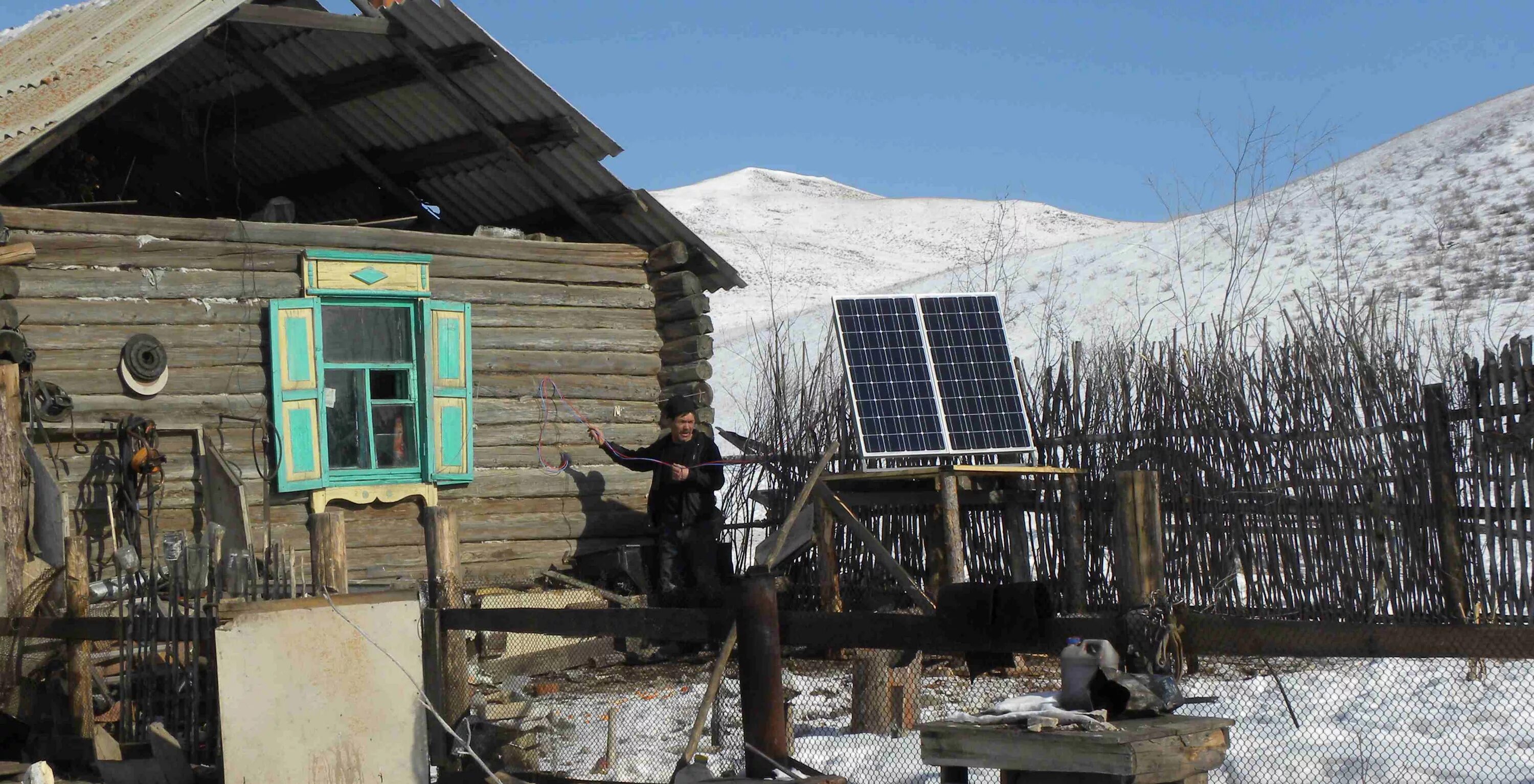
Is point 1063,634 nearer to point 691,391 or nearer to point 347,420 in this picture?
point 347,420

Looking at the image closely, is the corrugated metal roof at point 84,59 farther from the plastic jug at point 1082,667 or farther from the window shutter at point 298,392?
the plastic jug at point 1082,667

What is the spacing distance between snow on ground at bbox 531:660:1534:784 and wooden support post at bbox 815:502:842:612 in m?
1.06

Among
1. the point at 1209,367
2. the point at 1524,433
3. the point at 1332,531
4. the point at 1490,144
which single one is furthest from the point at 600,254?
the point at 1490,144

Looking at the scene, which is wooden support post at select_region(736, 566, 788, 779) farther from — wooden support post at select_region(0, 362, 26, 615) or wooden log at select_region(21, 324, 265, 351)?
wooden log at select_region(21, 324, 265, 351)

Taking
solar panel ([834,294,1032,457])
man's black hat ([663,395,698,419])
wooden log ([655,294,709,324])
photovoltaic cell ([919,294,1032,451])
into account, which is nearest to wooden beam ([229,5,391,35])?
wooden log ([655,294,709,324])

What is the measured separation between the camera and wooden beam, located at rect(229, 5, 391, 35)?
10.5 m

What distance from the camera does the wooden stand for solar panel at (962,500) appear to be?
1029cm

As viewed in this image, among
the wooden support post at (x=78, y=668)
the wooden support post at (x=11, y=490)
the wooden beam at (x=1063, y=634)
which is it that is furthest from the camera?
the wooden support post at (x=11, y=490)

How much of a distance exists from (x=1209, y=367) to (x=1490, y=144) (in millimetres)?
40474

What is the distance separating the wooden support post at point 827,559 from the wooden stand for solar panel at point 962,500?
15mm

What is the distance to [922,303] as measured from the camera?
1180 centimetres

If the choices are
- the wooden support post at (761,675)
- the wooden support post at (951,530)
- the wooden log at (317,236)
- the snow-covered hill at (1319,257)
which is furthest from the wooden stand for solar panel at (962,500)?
the snow-covered hill at (1319,257)

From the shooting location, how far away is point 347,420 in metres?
11.4

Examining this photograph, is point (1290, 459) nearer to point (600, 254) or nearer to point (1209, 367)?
point (1209, 367)
